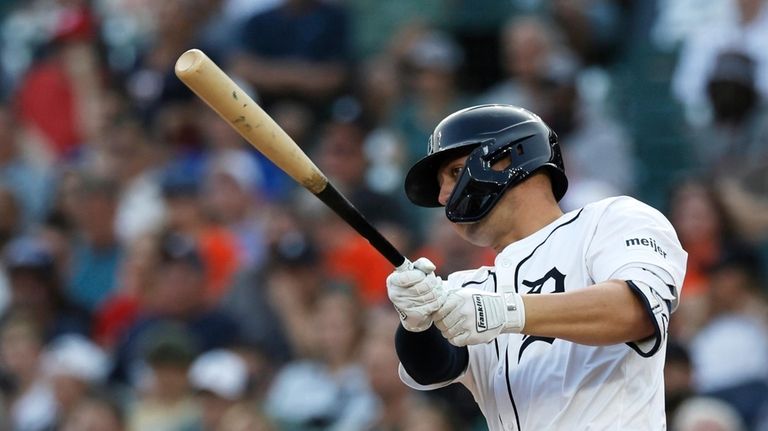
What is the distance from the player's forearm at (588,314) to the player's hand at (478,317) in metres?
0.04

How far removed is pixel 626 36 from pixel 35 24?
5.58m

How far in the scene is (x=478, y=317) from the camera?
3.21 m

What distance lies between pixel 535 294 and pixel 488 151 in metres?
0.47

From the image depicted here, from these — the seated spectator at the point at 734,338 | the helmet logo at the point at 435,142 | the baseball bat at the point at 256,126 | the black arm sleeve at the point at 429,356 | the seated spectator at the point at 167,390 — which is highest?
the baseball bat at the point at 256,126

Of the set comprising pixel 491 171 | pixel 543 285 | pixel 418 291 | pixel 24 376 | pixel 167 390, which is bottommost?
pixel 24 376

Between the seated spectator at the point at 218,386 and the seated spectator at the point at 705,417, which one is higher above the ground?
the seated spectator at the point at 218,386

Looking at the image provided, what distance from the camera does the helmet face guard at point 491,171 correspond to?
3619 millimetres

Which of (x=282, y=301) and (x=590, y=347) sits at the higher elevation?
(x=590, y=347)

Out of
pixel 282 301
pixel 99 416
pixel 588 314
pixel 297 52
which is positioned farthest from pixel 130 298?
pixel 588 314

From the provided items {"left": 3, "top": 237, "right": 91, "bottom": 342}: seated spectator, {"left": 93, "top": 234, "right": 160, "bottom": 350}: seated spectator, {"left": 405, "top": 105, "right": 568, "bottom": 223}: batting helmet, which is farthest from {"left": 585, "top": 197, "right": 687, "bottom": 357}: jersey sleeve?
{"left": 3, "top": 237, "right": 91, "bottom": 342}: seated spectator

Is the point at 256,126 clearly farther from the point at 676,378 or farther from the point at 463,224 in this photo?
the point at 676,378

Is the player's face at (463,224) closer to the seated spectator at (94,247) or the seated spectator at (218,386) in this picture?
the seated spectator at (218,386)

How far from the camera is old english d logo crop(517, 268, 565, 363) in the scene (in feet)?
11.7

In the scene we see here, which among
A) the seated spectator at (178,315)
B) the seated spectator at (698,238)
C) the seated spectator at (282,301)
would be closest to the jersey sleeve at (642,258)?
the seated spectator at (698,238)
